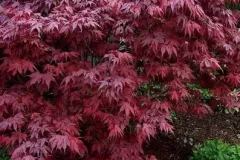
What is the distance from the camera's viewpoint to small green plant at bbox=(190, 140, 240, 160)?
4293 mm

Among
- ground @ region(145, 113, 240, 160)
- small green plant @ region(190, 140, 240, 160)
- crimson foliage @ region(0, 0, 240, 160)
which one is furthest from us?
ground @ region(145, 113, 240, 160)

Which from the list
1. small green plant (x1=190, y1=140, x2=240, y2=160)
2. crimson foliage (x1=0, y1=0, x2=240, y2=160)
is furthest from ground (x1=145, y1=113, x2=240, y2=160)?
crimson foliage (x1=0, y1=0, x2=240, y2=160)

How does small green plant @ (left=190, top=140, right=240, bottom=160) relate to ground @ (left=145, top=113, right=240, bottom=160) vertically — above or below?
above

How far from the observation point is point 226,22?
348 centimetres

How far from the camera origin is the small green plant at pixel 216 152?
4.29 m

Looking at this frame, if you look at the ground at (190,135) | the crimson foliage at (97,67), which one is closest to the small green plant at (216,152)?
the ground at (190,135)

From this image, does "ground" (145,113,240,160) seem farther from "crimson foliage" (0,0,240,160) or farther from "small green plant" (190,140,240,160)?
"crimson foliage" (0,0,240,160)

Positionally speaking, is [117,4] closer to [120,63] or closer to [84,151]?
[120,63]

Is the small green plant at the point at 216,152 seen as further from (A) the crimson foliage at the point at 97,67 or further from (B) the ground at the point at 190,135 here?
(A) the crimson foliage at the point at 97,67

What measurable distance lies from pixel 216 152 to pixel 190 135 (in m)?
0.99

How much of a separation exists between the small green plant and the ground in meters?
0.37

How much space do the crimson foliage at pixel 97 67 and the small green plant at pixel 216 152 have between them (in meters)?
1.18

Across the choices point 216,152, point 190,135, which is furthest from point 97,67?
point 190,135

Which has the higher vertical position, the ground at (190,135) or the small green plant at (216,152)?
the small green plant at (216,152)
